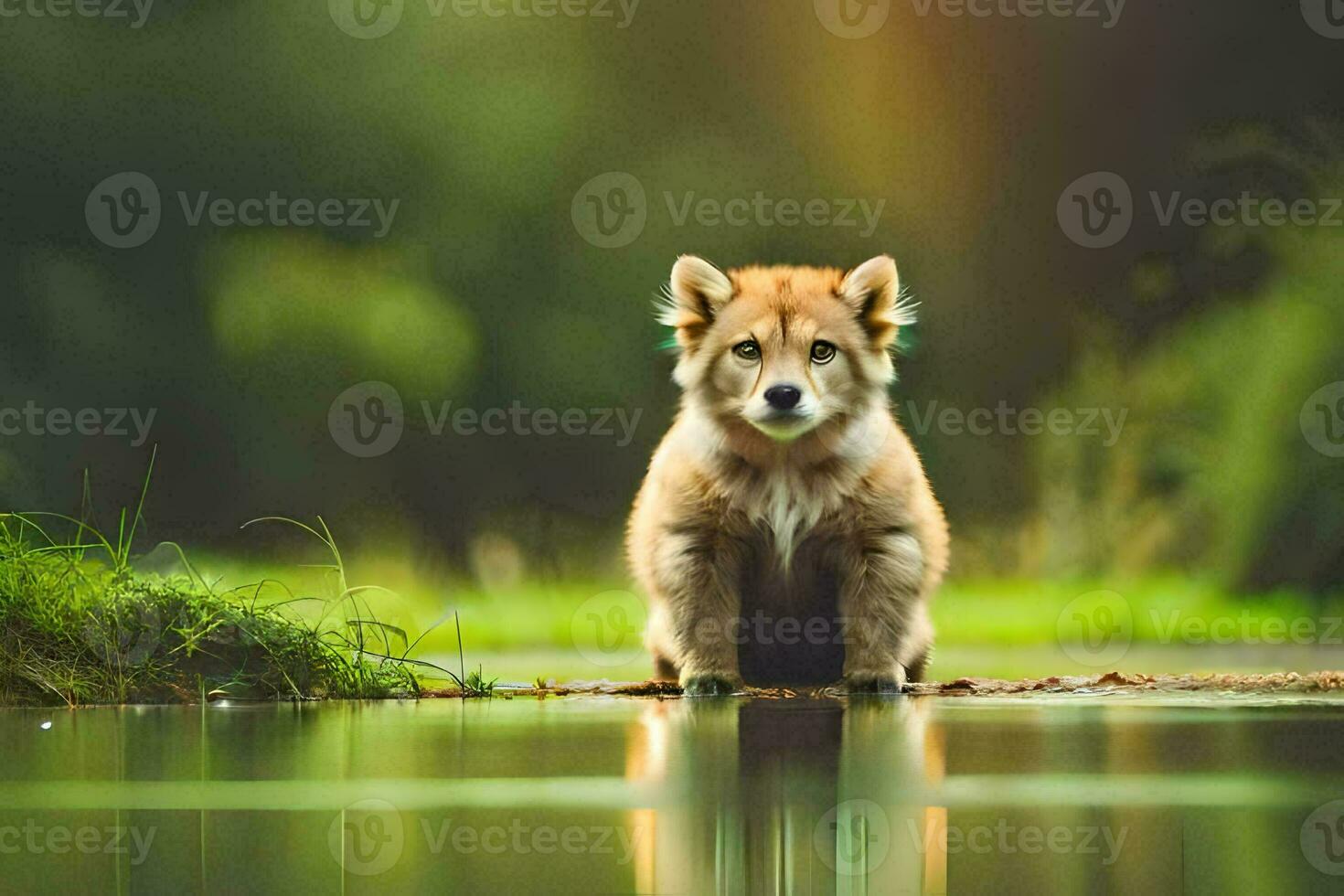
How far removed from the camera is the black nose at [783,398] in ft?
11.9

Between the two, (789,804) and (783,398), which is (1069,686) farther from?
(789,804)

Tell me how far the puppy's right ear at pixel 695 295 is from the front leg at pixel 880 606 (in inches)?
26.8

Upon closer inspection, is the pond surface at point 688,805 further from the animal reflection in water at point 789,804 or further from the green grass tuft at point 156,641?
the green grass tuft at point 156,641

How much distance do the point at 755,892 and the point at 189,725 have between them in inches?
83.3

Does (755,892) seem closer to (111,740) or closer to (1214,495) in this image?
(111,740)

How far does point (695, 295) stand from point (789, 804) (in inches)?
79.0

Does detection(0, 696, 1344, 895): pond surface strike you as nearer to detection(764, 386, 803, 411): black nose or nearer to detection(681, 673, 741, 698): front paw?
detection(681, 673, 741, 698): front paw

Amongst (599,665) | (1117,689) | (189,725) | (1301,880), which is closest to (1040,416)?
(1117,689)

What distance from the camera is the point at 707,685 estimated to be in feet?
12.4

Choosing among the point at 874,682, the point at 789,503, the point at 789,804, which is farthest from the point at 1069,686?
the point at 789,804

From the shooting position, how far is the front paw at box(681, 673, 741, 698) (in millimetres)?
3787

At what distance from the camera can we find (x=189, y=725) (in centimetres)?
340

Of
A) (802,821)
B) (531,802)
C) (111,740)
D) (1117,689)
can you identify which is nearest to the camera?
(802,821)

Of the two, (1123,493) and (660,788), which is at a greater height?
(1123,493)
